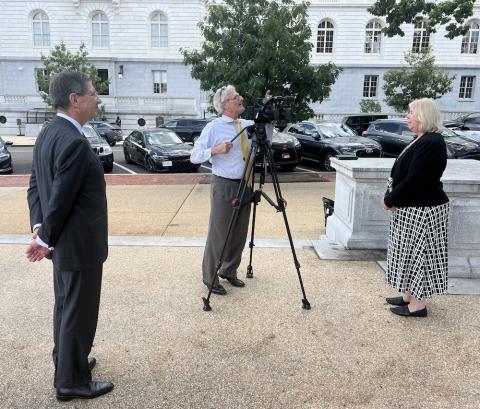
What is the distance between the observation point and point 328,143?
1405cm

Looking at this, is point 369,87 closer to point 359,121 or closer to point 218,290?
point 359,121

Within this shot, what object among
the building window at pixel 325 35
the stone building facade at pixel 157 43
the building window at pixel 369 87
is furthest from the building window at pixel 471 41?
the building window at pixel 325 35

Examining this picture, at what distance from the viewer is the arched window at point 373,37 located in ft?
129

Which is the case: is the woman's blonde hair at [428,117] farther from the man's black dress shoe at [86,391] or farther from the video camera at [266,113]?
the man's black dress shoe at [86,391]

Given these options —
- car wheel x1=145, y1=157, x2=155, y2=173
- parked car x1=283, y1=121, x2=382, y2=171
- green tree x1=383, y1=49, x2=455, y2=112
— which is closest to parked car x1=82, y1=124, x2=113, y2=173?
car wheel x1=145, y1=157, x2=155, y2=173

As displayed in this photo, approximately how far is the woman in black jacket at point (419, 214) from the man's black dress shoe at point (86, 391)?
2.43 m

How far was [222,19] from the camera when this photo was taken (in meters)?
12.4

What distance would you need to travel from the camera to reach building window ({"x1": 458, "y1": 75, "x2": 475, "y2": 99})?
1544 inches

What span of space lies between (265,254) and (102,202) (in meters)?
2.98

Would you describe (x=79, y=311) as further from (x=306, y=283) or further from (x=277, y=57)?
(x=277, y=57)

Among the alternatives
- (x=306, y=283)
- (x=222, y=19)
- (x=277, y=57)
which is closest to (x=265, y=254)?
(x=306, y=283)

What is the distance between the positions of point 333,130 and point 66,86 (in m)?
13.4

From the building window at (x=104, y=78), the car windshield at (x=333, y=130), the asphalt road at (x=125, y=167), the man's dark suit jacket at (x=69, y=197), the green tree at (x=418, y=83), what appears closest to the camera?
the man's dark suit jacket at (x=69, y=197)

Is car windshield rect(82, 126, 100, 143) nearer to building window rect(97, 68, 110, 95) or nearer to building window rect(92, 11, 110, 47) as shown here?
building window rect(97, 68, 110, 95)
